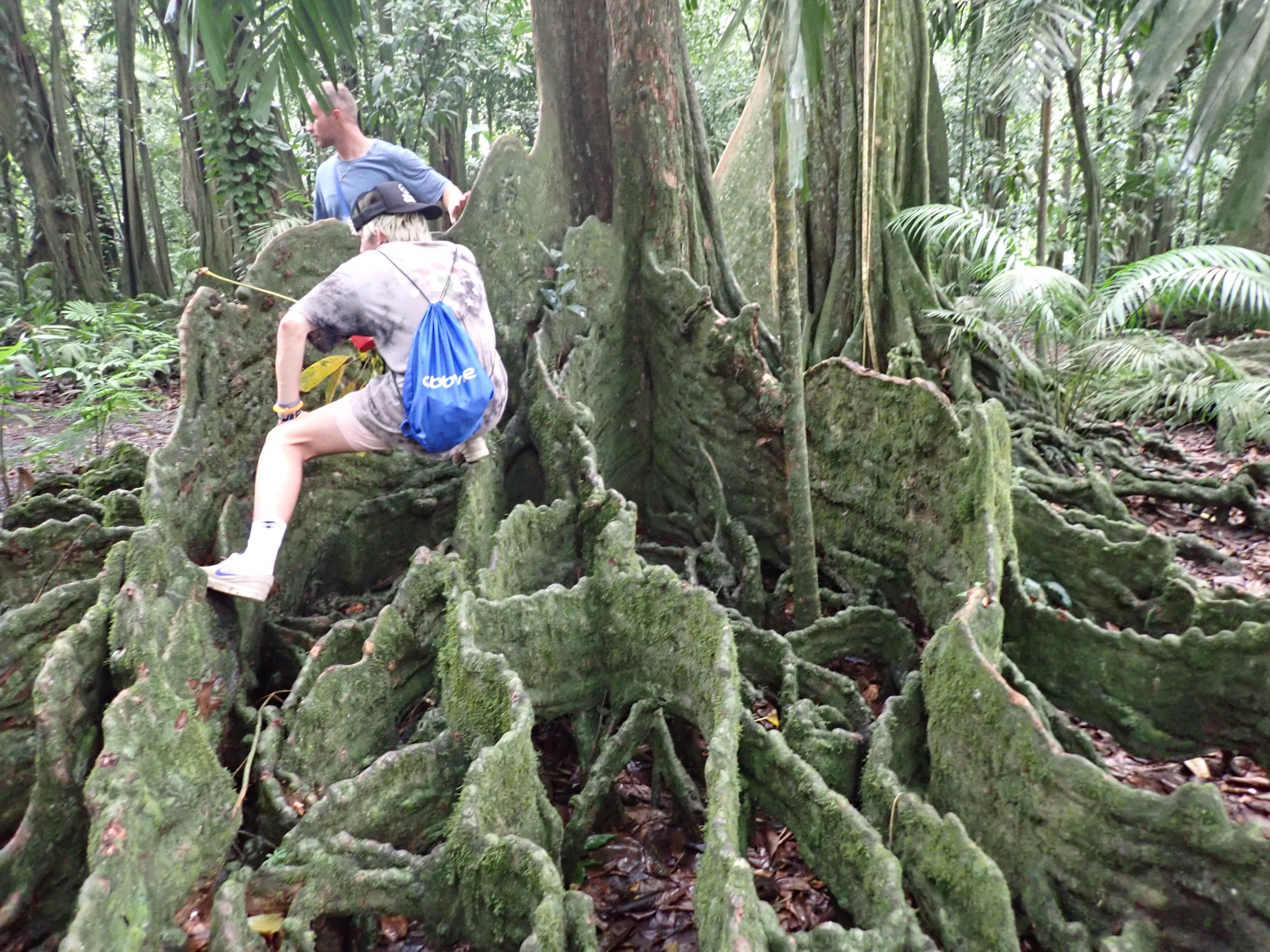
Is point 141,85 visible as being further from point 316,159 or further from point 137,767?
point 137,767

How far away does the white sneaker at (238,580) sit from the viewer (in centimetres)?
296

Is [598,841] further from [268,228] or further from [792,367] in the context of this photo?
[268,228]

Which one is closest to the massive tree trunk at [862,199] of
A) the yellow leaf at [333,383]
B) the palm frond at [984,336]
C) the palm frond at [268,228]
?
the palm frond at [984,336]

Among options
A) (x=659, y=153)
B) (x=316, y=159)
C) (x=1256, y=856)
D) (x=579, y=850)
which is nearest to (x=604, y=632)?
(x=579, y=850)

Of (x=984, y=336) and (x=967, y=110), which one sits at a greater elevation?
(x=967, y=110)

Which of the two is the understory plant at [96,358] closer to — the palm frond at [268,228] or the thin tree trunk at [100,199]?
the palm frond at [268,228]

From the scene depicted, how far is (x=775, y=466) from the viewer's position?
4.16m

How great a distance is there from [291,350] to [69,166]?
36.8 ft

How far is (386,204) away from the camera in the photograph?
317 centimetres

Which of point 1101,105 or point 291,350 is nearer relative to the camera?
point 291,350

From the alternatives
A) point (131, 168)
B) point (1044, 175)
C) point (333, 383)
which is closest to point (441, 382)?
point (333, 383)

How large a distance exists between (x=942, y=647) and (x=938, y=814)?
1.69ft

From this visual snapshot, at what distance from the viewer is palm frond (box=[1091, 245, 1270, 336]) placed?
435 cm

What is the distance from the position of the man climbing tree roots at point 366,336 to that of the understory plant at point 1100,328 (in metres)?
3.09
